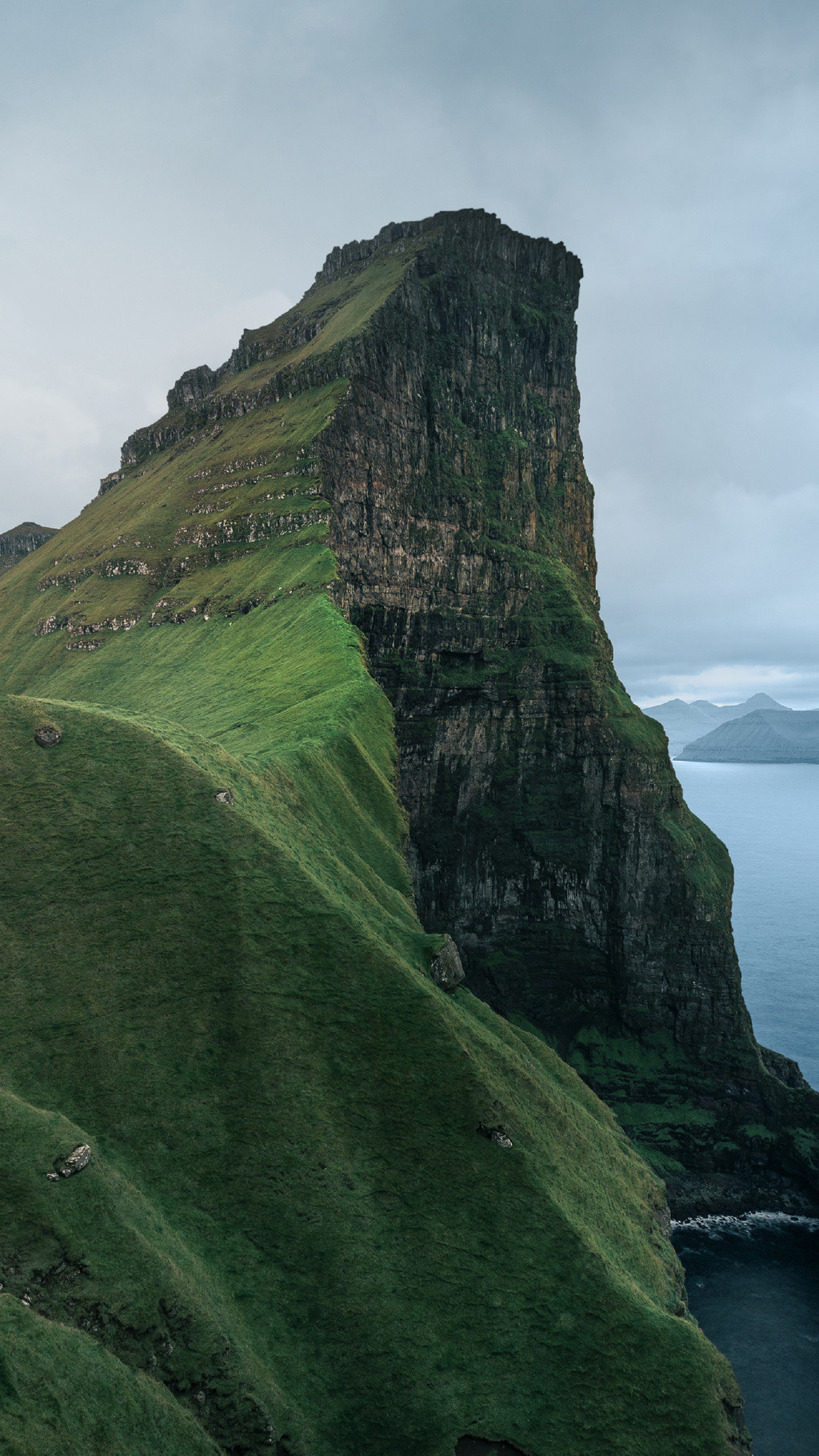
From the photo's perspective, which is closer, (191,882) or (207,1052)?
(207,1052)

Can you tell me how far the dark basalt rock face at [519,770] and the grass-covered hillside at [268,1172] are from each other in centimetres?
5272

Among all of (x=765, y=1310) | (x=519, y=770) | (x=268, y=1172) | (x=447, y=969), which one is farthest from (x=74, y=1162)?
(x=519, y=770)

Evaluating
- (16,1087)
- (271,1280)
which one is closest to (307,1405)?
(271,1280)

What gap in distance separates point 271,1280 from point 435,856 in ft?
242

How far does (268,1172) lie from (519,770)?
259ft

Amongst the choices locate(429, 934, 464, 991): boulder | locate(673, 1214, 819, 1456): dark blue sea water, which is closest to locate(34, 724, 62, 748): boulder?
locate(429, 934, 464, 991): boulder

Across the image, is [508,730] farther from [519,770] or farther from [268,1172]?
[268,1172]

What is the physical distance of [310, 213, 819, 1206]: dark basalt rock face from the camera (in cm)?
9306

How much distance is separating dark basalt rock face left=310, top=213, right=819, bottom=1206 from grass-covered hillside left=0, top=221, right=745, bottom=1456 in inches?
2075

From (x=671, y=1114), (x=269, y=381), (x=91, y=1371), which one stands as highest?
(x=269, y=381)

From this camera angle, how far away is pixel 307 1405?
1007 inches

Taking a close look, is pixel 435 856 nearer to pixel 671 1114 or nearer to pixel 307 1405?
pixel 671 1114

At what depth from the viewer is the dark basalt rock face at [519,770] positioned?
9306 cm

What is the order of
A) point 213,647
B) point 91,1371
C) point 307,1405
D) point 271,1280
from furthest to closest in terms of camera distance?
point 213,647
point 271,1280
point 307,1405
point 91,1371
